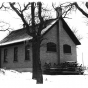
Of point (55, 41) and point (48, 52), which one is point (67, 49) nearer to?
point (55, 41)

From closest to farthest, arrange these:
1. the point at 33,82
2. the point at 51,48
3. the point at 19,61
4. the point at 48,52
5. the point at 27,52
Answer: the point at 33,82 < the point at 48,52 < the point at 51,48 < the point at 27,52 < the point at 19,61

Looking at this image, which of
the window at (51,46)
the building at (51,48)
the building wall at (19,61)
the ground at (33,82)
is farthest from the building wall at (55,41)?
the ground at (33,82)

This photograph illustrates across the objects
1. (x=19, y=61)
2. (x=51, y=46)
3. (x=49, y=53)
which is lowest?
(x=19, y=61)

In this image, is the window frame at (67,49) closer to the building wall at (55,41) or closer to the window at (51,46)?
the building wall at (55,41)

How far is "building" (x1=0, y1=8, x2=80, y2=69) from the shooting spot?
936 inches

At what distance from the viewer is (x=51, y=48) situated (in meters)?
24.5

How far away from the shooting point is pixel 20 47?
84.3 feet

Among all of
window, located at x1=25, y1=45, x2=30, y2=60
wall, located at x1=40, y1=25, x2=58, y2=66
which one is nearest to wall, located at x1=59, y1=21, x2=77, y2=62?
wall, located at x1=40, y1=25, x2=58, y2=66

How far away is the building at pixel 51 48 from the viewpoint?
23.8 metres

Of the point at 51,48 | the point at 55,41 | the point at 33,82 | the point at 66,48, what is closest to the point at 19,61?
the point at 51,48

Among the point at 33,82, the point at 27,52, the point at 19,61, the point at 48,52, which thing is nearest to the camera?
the point at 33,82

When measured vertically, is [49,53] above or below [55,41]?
below

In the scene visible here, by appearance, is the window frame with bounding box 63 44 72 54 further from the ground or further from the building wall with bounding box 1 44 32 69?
the ground

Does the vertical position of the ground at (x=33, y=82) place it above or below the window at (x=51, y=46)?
Result: below
